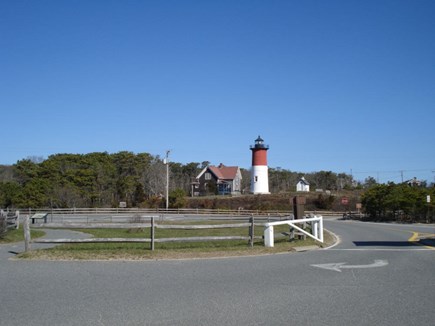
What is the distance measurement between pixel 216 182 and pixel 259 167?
2036 cm

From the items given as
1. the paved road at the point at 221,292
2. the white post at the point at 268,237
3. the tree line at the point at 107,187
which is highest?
the tree line at the point at 107,187

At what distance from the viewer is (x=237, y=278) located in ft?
33.8

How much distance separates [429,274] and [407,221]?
37618mm

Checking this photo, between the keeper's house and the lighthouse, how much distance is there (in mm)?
16774

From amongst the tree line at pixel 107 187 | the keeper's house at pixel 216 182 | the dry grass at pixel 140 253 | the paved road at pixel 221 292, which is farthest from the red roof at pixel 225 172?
the paved road at pixel 221 292

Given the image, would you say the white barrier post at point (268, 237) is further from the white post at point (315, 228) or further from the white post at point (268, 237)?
the white post at point (315, 228)

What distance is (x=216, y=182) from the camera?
314ft

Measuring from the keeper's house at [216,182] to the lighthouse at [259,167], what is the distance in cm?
1677

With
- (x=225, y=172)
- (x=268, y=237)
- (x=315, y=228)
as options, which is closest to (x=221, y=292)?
(x=268, y=237)

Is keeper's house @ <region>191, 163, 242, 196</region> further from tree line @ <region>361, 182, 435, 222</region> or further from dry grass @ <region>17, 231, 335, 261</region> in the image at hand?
dry grass @ <region>17, 231, 335, 261</region>

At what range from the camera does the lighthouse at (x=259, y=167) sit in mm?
76250

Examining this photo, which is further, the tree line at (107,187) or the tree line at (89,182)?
the tree line at (89,182)

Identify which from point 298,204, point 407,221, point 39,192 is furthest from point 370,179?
point 298,204

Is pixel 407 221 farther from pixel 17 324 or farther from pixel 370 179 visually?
pixel 370 179
